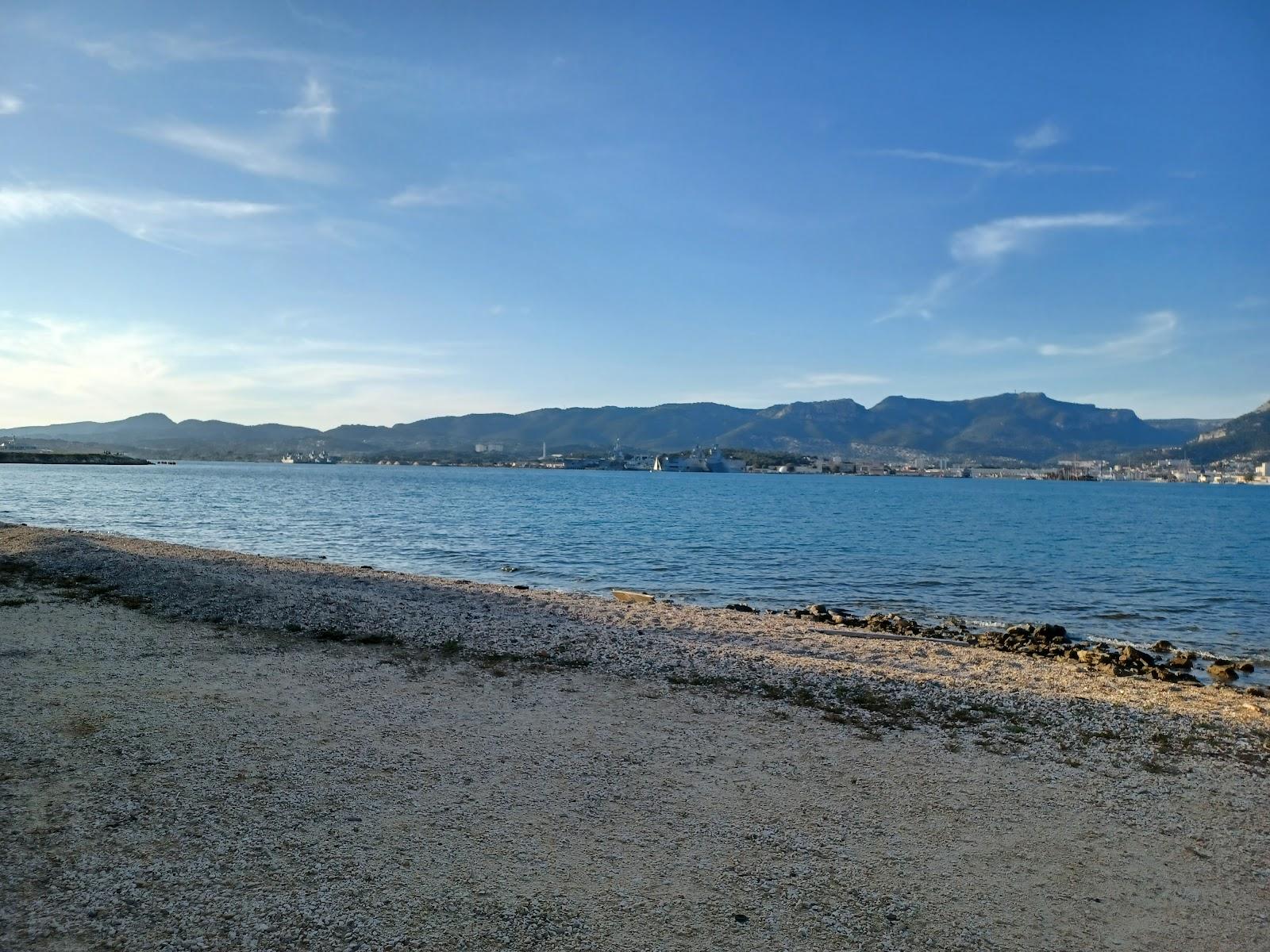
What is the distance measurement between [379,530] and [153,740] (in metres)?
40.7

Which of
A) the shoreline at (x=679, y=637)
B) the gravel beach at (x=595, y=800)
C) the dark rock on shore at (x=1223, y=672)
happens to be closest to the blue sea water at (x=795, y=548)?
the dark rock on shore at (x=1223, y=672)

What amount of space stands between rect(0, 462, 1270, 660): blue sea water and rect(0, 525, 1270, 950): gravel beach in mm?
13352

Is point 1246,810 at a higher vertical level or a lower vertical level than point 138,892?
lower

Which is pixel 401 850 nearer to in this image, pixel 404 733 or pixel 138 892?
pixel 138 892

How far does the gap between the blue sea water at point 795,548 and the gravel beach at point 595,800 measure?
13.4 meters

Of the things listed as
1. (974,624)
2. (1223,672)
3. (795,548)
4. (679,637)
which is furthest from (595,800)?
(795,548)

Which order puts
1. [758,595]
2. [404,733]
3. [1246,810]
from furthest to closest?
1. [758,595]
2. [404,733]
3. [1246,810]

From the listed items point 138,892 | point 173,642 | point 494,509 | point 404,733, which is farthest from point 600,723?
point 494,509

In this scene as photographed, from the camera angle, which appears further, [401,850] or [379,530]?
[379,530]

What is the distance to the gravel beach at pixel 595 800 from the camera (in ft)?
18.0

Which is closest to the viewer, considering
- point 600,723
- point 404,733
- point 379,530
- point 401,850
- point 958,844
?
point 401,850

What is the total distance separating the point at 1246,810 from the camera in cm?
795

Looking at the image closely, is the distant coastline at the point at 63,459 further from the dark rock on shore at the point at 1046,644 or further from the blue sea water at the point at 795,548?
the dark rock on shore at the point at 1046,644

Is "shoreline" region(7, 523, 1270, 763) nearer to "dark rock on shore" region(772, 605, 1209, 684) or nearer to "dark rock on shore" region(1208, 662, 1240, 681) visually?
"dark rock on shore" region(772, 605, 1209, 684)
